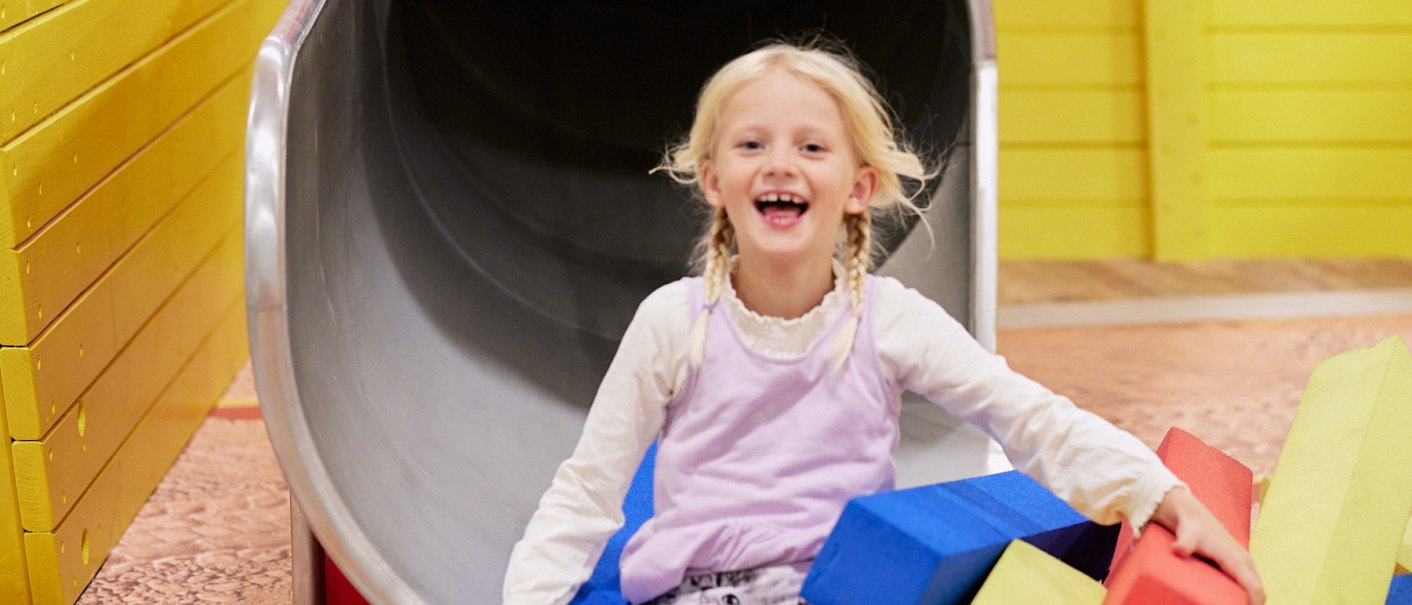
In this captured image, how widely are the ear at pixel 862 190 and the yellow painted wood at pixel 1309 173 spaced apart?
258cm

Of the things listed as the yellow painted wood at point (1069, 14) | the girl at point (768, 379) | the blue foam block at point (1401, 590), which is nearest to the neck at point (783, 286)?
the girl at point (768, 379)

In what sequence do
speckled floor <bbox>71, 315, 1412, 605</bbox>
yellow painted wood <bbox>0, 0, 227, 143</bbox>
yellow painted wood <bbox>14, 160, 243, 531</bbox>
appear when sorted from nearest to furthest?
1. yellow painted wood <bbox>0, 0, 227, 143</bbox>
2. yellow painted wood <bbox>14, 160, 243, 531</bbox>
3. speckled floor <bbox>71, 315, 1412, 605</bbox>

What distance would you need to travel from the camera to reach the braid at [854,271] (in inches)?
56.7

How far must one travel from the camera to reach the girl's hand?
1266 millimetres

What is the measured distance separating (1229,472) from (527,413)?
951mm

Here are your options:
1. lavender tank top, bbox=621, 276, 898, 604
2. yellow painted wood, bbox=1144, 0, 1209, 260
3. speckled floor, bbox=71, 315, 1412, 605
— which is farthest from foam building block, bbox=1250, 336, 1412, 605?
yellow painted wood, bbox=1144, 0, 1209, 260

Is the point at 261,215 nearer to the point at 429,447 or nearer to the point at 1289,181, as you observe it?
the point at 429,447

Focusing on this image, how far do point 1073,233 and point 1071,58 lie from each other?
0.45 meters

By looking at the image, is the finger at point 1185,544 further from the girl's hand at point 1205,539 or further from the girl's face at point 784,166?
the girl's face at point 784,166

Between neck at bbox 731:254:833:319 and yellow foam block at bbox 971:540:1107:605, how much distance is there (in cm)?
32

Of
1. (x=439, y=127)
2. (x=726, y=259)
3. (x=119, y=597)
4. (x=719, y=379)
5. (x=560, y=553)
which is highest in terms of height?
(x=439, y=127)

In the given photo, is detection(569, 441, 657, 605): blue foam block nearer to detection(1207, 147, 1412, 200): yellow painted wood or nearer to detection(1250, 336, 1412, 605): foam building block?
detection(1250, 336, 1412, 605): foam building block

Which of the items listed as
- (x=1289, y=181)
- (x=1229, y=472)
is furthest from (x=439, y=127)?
(x=1289, y=181)

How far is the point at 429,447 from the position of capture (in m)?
1.80
